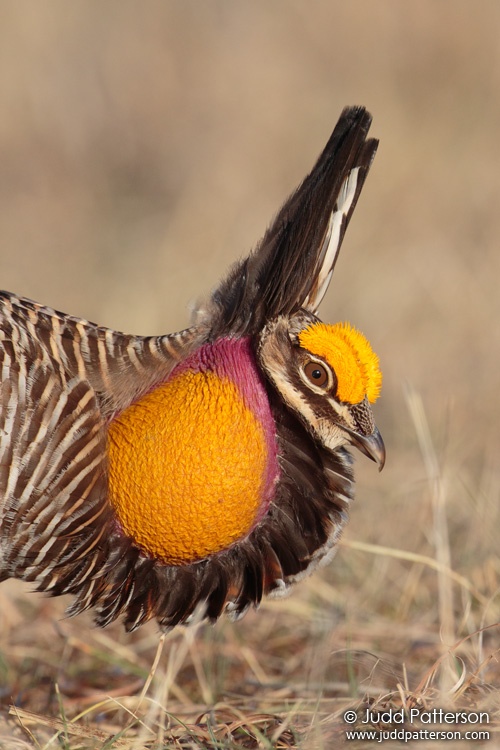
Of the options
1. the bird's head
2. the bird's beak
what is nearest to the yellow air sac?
the bird's head

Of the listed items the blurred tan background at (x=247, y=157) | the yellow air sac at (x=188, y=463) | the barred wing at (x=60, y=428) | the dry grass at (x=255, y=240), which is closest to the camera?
the barred wing at (x=60, y=428)

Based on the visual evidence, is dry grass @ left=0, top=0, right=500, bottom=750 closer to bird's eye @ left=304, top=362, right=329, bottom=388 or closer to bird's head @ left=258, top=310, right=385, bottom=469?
bird's head @ left=258, top=310, right=385, bottom=469

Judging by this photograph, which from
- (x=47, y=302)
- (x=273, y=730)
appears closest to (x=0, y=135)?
(x=47, y=302)

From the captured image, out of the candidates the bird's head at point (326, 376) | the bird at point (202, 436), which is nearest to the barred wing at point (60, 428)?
the bird at point (202, 436)

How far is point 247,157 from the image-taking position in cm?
979

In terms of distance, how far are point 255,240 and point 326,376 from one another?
18.4 ft

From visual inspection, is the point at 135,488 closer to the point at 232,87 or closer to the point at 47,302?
the point at 47,302

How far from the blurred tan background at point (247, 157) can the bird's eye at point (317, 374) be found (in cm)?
334

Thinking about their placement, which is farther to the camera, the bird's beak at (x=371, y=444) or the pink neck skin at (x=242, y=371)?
the pink neck skin at (x=242, y=371)

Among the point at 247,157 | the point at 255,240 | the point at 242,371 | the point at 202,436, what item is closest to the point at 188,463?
the point at 202,436

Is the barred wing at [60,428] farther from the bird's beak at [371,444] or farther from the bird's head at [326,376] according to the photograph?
the bird's beak at [371,444]

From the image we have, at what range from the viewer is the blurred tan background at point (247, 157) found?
7238mm

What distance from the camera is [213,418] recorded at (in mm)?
2814

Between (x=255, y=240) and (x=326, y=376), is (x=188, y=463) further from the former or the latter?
(x=255, y=240)
